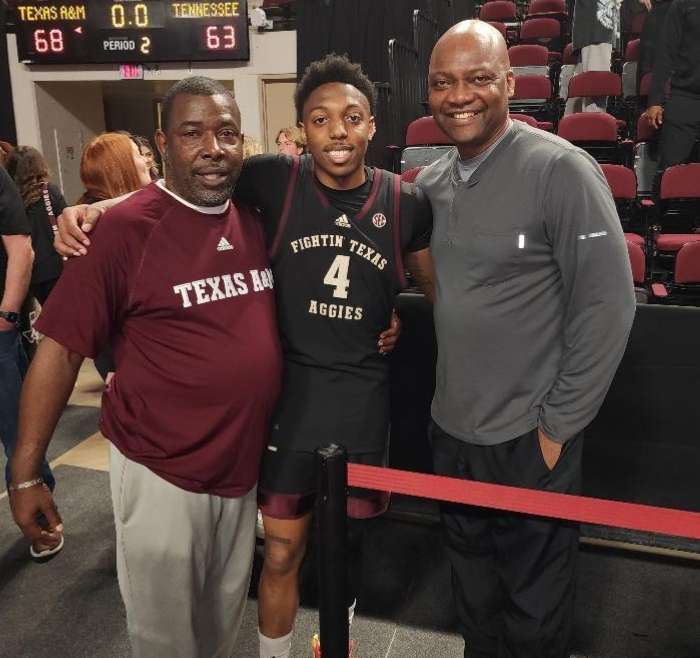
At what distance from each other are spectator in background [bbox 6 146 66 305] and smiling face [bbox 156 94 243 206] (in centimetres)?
190

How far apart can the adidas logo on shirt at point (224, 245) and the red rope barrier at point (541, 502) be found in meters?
0.58

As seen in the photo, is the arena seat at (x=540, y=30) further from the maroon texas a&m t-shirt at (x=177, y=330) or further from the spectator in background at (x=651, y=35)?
the maroon texas a&m t-shirt at (x=177, y=330)

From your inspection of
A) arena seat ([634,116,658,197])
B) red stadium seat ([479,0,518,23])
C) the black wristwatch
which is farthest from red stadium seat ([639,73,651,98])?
the black wristwatch

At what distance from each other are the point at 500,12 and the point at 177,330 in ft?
31.6

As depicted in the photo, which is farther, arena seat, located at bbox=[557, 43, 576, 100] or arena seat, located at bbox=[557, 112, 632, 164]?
arena seat, located at bbox=[557, 43, 576, 100]

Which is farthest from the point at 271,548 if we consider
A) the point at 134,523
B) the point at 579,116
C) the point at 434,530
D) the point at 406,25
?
the point at 406,25

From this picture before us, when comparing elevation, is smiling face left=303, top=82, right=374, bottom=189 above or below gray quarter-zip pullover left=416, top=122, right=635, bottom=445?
above

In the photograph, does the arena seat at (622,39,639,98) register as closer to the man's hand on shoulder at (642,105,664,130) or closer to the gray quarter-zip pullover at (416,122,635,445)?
the man's hand on shoulder at (642,105,664,130)

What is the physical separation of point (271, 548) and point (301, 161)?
1065mm

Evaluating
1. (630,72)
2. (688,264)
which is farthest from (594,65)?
(688,264)

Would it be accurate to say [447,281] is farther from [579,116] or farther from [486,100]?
[579,116]

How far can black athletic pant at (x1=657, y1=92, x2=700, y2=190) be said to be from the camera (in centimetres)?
504

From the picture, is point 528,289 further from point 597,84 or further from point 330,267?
point 597,84

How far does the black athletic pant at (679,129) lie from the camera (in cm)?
504
